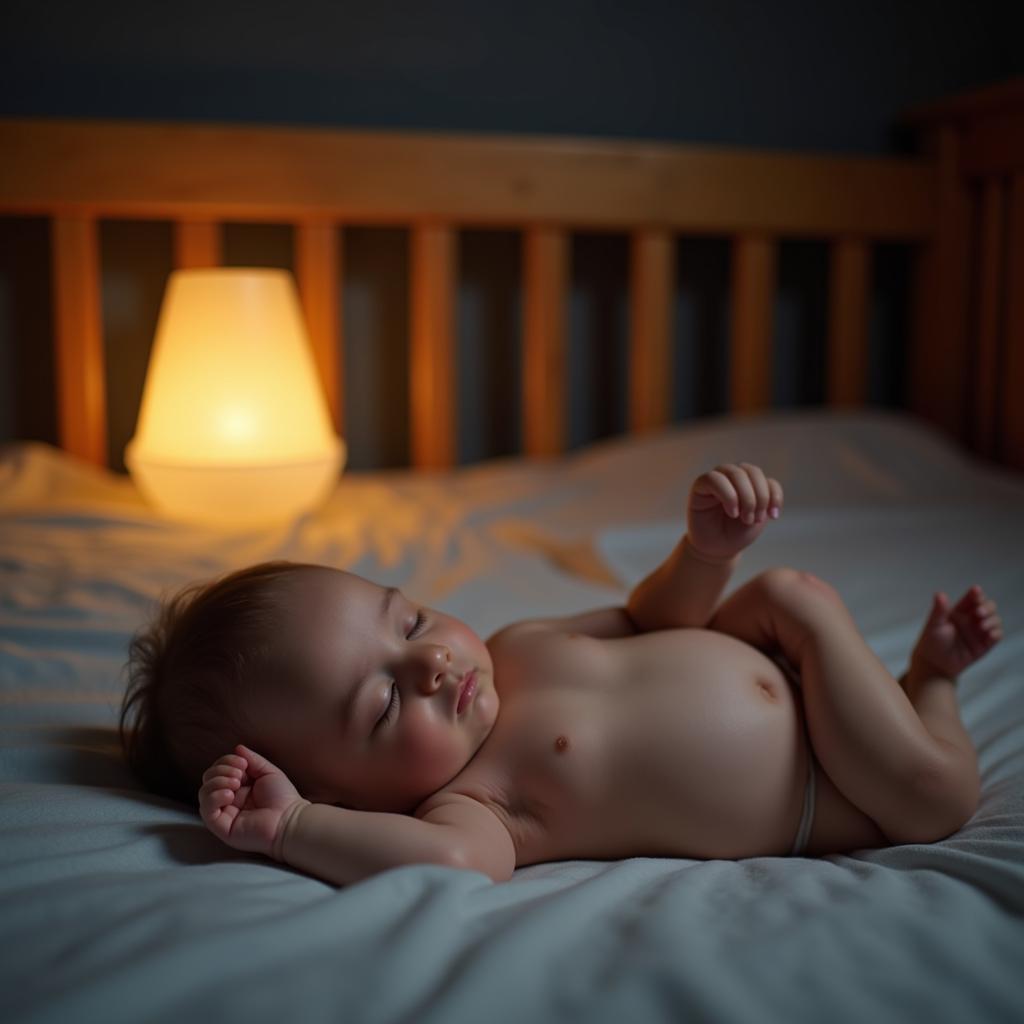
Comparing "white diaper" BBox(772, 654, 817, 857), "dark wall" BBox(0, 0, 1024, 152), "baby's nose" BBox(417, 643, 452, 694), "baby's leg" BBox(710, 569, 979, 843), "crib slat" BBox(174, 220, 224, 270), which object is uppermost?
"dark wall" BBox(0, 0, 1024, 152)

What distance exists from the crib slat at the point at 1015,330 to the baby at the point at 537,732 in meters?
Result: 1.30

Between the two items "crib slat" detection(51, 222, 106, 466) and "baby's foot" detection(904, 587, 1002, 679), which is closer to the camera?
"baby's foot" detection(904, 587, 1002, 679)

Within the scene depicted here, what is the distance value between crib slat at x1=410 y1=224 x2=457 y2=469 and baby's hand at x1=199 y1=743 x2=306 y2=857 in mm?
1244

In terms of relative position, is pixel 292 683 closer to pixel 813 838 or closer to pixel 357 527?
pixel 813 838

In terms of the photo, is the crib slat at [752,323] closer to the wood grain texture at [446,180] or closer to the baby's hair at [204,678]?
the wood grain texture at [446,180]

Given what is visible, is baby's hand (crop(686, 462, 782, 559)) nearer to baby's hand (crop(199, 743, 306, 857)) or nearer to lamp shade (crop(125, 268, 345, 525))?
baby's hand (crop(199, 743, 306, 857))

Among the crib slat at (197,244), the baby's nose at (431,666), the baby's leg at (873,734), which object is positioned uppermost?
the crib slat at (197,244)

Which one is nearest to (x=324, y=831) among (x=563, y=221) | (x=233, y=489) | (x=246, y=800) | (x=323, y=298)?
(x=246, y=800)

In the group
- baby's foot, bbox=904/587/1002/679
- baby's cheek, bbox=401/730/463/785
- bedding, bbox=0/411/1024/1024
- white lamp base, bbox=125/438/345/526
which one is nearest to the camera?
bedding, bbox=0/411/1024/1024

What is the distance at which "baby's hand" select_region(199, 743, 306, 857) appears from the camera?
0.66 meters

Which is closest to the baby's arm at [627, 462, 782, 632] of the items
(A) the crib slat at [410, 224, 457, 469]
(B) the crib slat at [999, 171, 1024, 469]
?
(A) the crib slat at [410, 224, 457, 469]

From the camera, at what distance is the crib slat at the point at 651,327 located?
1.96m

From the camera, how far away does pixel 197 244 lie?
1.79 meters

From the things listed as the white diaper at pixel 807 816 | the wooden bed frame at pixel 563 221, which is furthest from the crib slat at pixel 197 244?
the white diaper at pixel 807 816
